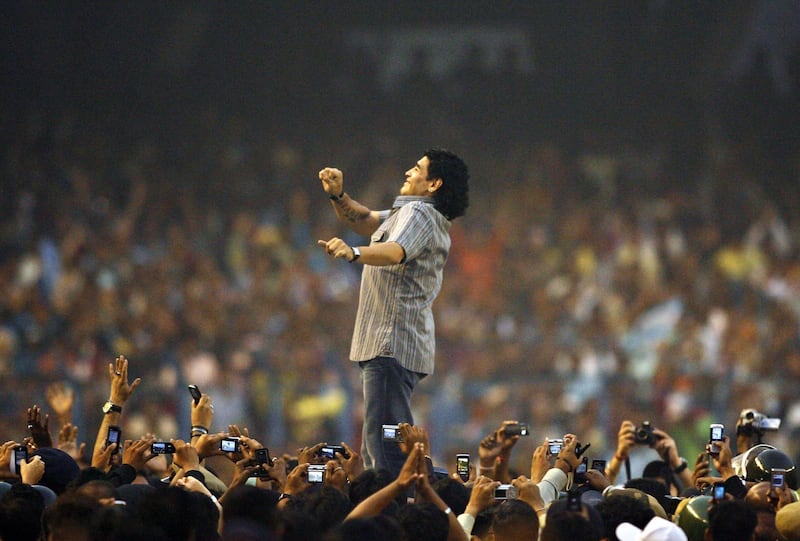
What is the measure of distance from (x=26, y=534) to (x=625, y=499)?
6.28ft

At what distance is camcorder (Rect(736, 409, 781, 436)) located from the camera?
5.58 meters

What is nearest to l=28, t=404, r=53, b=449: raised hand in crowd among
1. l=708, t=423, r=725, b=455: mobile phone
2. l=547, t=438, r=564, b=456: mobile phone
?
l=547, t=438, r=564, b=456: mobile phone

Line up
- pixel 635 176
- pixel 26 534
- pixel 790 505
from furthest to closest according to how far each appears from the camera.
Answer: pixel 635 176 → pixel 790 505 → pixel 26 534

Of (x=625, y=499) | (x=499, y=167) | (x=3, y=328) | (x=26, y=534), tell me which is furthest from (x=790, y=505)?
(x=499, y=167)

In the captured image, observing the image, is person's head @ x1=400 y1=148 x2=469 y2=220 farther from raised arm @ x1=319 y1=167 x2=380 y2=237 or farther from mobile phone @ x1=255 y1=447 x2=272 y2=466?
mobile phone @ x1=255 y1=447 x2=272 y2=466

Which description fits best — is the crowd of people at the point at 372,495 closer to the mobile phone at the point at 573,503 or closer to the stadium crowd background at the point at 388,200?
the mobile phone at the point at 573,503

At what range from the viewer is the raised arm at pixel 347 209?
5.45m

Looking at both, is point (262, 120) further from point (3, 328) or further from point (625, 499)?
point (625, 499)

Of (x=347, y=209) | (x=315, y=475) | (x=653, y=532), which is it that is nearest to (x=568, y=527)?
(x=653, y=532)

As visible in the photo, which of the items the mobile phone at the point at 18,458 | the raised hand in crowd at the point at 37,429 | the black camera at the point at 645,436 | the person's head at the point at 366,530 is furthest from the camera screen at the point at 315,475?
the black camera at the point at 645,436

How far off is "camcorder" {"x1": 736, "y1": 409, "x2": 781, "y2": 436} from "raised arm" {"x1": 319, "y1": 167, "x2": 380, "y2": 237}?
190 centimetres

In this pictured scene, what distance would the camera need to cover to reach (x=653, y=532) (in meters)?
3.80

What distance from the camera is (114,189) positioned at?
13656 millimetres

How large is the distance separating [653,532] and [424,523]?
0.69m
